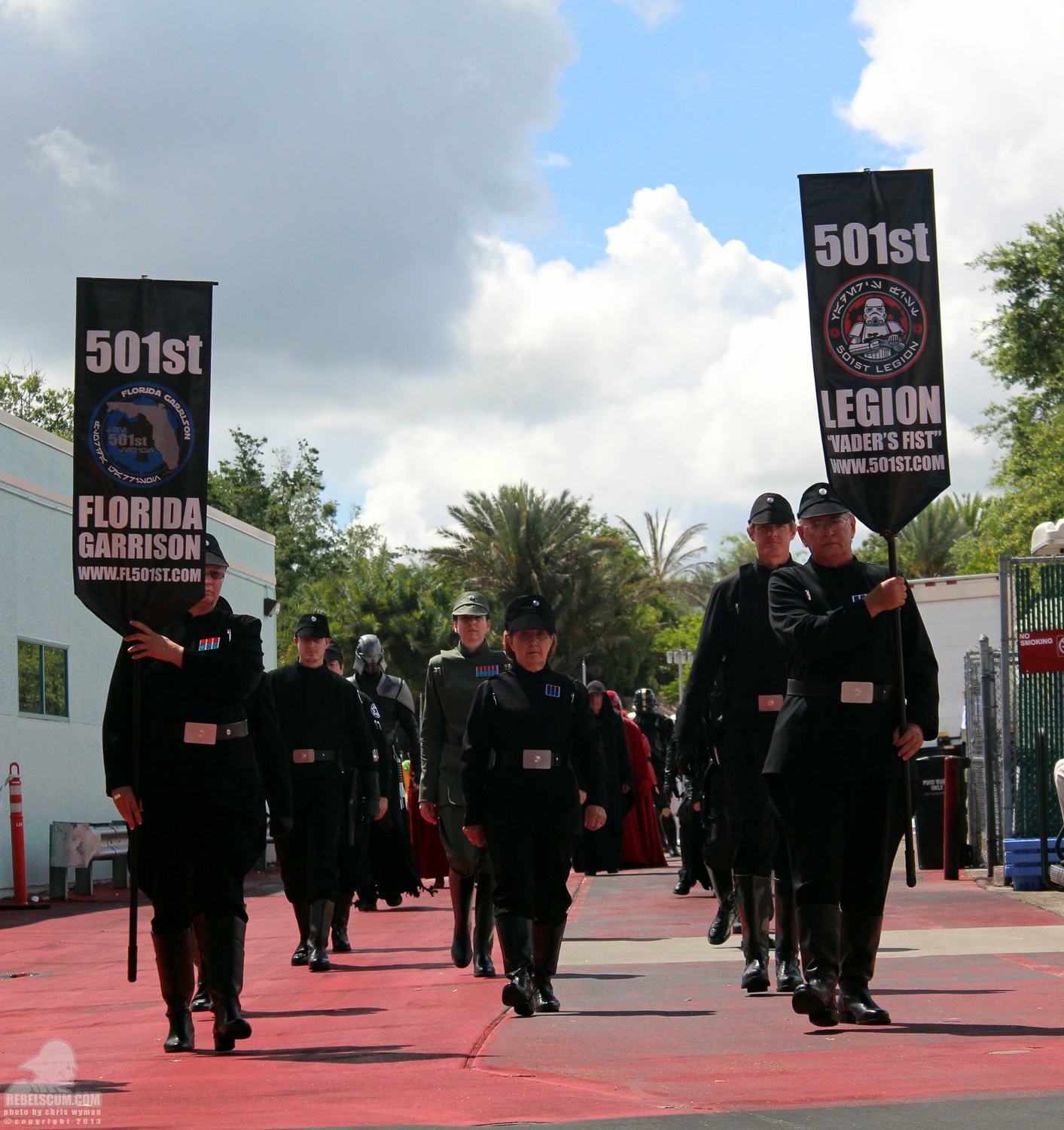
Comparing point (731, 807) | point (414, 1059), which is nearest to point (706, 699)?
point (731, 807)

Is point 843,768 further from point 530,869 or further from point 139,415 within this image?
point 139,415

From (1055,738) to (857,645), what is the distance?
28.0 ft

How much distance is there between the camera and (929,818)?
53.6 feet

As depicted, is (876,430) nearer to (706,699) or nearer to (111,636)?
(706,699)

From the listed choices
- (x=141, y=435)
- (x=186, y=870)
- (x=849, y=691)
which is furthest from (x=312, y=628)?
(x=849, y=691)

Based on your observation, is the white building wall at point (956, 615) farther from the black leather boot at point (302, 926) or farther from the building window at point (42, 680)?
the black leather boot at point (302, 926)

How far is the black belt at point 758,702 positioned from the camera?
285 inches

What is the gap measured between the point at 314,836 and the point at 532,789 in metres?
2.56

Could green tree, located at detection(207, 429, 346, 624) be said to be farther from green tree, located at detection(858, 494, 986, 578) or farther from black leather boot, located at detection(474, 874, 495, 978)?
black leather boot, located at detection(474, 874, 495, 978)

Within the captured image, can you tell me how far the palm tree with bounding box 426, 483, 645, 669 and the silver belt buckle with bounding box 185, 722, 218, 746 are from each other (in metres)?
47.0

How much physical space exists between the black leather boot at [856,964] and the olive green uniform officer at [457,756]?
303 centimetres

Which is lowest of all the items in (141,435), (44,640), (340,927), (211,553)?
(340,927)

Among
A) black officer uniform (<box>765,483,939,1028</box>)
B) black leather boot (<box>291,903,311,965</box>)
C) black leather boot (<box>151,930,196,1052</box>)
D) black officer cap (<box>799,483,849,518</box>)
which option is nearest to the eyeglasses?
black officer cap (<box>799,483,849,518</box>)

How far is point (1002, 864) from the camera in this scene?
1548 centimetres
